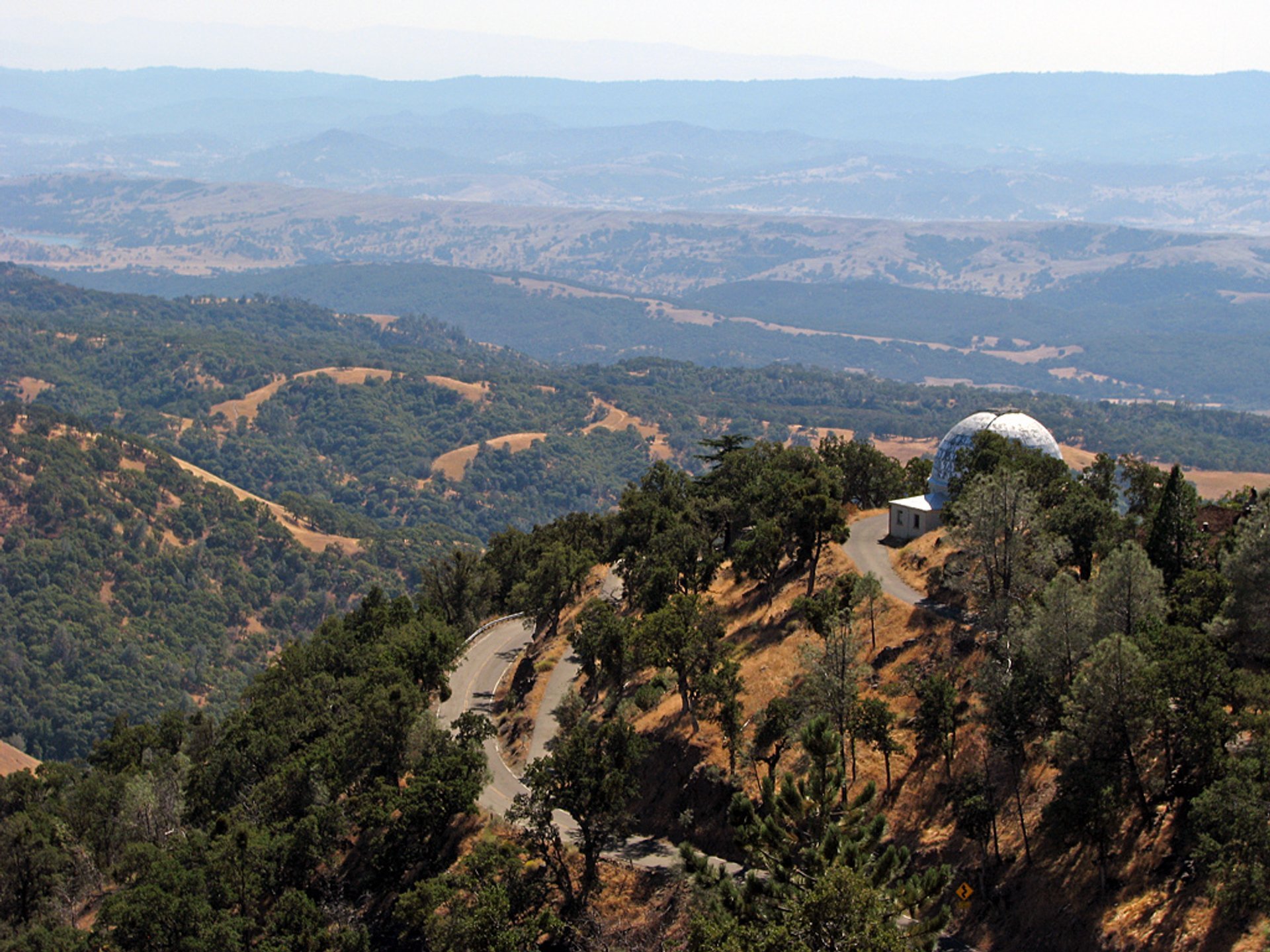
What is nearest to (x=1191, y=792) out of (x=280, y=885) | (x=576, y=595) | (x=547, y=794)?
(x=547, y=794)

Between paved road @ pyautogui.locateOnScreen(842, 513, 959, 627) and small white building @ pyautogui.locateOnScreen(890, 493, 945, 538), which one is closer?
paved road @ pyautogui.locateOnScreen(842, 513, 959, 627)

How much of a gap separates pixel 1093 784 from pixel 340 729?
39.5 metres

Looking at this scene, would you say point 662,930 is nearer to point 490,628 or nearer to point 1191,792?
point 1191,792

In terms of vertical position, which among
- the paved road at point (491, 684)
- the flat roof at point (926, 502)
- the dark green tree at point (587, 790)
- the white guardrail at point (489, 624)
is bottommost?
the white guardrail at point (489, 624)

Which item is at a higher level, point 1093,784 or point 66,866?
point 1093,784

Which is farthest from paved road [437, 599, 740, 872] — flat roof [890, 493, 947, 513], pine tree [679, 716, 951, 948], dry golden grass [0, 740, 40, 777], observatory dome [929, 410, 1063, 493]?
dry golden grass [0, 740, 40, 777]

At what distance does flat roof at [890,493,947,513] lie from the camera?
69.6m

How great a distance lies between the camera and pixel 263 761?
66.2m

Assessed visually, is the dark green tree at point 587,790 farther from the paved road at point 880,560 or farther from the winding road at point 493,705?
the paved road at point 880,560

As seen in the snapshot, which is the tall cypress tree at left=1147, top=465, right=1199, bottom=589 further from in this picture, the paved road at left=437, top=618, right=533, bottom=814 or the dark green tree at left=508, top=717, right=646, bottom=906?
the paved road at left=437, top=618, right=533, bottom=814

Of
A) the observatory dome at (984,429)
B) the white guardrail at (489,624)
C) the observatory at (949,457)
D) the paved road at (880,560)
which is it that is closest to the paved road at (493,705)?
the white guardrail at (489,624)

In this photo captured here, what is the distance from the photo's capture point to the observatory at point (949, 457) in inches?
2734

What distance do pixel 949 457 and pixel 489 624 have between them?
32.5m

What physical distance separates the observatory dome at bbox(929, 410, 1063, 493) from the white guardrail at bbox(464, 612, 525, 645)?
28194mm
